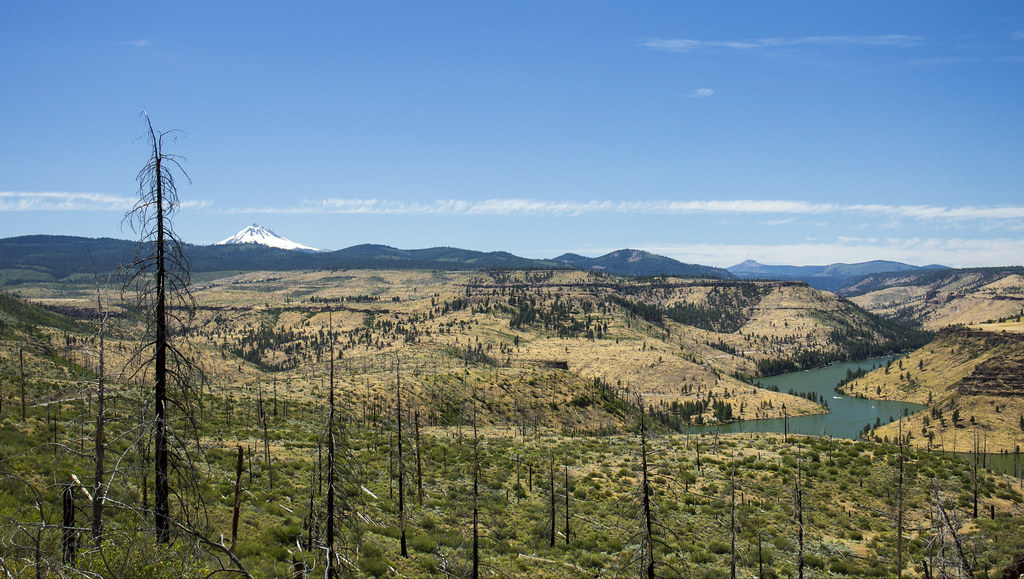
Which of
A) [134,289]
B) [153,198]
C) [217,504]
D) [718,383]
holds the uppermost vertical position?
[153,198]

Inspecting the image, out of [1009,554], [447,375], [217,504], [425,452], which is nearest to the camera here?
[217,504]

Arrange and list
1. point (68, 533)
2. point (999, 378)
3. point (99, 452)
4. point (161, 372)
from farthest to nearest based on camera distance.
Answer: point (999, 378), point (161, 372), point (99, 452), point (68, 533)

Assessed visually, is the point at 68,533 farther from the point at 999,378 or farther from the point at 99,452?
the point at 999,378

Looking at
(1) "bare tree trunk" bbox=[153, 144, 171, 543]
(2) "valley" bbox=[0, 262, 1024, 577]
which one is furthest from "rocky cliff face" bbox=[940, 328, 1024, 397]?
(1) "bare tree trunk" bbox=[153, 144, 171, 543]

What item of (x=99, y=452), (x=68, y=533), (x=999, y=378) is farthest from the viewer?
(x=999, y=378)

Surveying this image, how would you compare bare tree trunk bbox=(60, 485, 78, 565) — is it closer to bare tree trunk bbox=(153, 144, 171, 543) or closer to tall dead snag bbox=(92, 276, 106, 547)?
tall dead snag bbox=(92, 276, 106, 547)

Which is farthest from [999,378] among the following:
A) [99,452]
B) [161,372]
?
[99,452]

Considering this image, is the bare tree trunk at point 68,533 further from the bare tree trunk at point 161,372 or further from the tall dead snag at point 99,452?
the bare tree trunk at point 161,372

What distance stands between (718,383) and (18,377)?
160 m

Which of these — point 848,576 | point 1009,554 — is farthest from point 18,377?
point 1009,554

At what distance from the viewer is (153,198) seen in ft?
42.3

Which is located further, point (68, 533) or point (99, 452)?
point (99, 452)

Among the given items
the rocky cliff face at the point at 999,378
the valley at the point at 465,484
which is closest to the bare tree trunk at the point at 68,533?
the valley at the point at 465,484

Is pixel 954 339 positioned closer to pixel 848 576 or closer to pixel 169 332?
pixel 848 576
